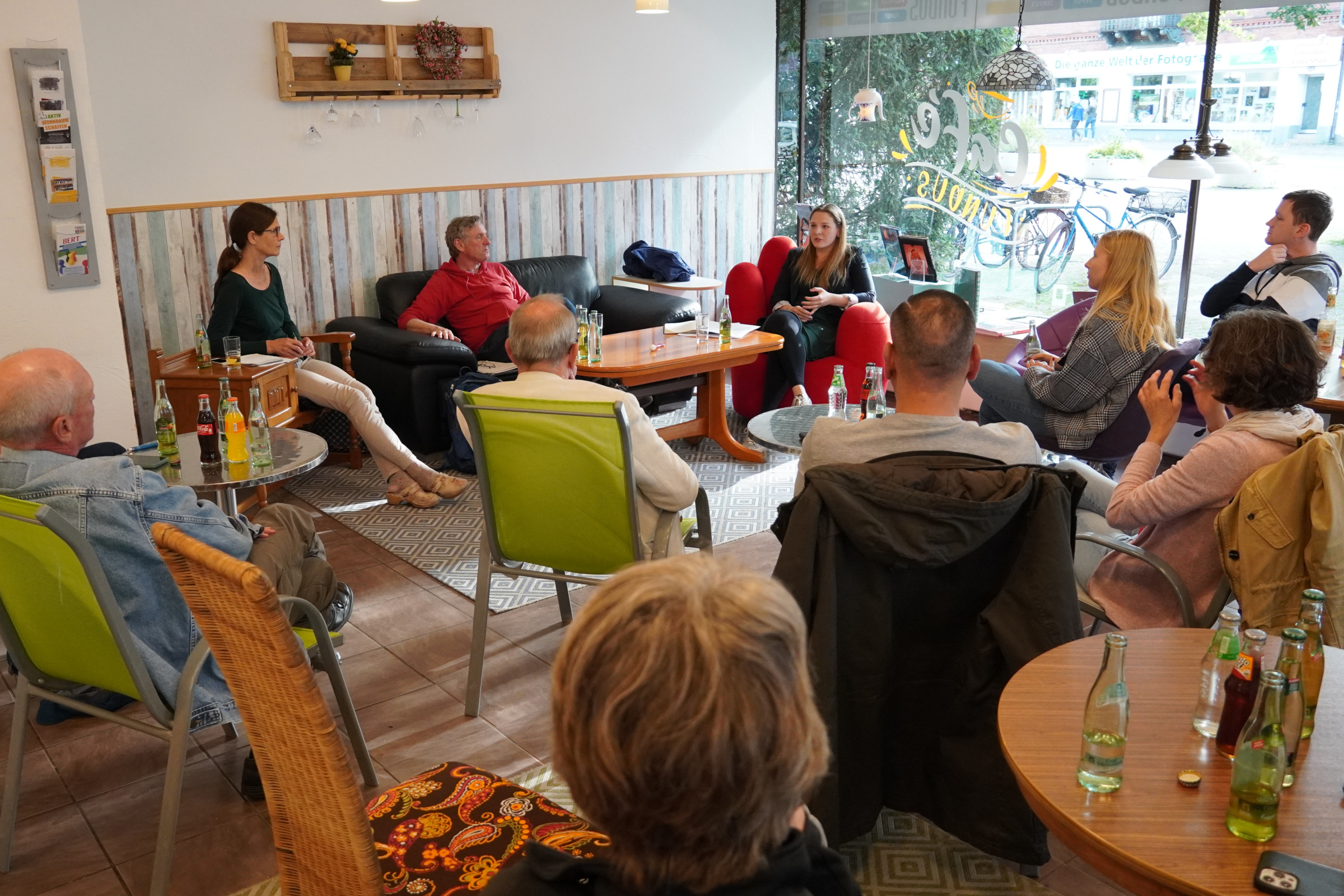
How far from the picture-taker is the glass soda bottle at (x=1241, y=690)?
1677 mm

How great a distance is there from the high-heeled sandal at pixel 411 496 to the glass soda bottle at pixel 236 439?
1737mm

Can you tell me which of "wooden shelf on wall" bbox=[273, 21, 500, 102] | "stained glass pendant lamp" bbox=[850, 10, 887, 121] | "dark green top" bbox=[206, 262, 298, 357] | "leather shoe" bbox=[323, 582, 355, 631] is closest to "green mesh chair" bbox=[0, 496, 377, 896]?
"leather shoe" bbox=[323, 582, 355, 631]

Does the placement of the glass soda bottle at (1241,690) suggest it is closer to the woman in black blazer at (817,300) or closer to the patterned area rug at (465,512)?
the patterned area rug at (465,512)

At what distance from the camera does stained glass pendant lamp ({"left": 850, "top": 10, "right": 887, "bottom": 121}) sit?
7.25m

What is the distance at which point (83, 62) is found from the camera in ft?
13.3

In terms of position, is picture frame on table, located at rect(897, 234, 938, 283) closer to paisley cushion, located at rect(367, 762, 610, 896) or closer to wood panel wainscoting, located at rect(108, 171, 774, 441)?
wood panel wainscoting, located at rect(108, 171, 774, 441)

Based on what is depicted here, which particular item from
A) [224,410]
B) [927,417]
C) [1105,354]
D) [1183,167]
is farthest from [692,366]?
[927,417]

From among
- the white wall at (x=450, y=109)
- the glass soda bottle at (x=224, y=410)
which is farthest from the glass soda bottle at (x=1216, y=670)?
the white wall at (x=450, y=109)

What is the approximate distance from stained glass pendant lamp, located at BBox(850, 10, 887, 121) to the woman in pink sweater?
484 centimetres

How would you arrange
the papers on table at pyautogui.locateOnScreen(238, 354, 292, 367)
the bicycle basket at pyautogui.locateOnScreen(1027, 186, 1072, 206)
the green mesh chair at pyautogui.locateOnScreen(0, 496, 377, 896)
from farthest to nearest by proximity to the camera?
the bicycle basket at pyautogui.locateOnScreen(1027, 186, 1072, 206)
the papers on table at pyautogui.locateOnScreen(238, 354, 292, 367)
the green mesh chair at pyautogui.locateOnScreen(0, 496, 377, 896)

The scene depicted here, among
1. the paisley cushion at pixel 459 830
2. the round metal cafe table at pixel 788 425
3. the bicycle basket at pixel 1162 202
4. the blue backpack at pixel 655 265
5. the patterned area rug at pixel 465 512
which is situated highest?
the bicycle basket at pixel 1162 202

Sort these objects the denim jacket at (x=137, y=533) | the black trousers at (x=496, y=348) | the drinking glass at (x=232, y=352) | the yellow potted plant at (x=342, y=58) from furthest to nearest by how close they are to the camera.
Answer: the black trousers at (x=496, y=348)
the yellow potted plant at (x=342, y=58)
the drinking glass at (x=232, y=352)
the denim jacket at (x=137, y=533)

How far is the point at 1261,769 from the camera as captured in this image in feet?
4.94

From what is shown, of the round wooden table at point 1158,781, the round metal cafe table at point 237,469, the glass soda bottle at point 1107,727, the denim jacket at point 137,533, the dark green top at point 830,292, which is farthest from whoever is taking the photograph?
the dark green top at point 830,292
